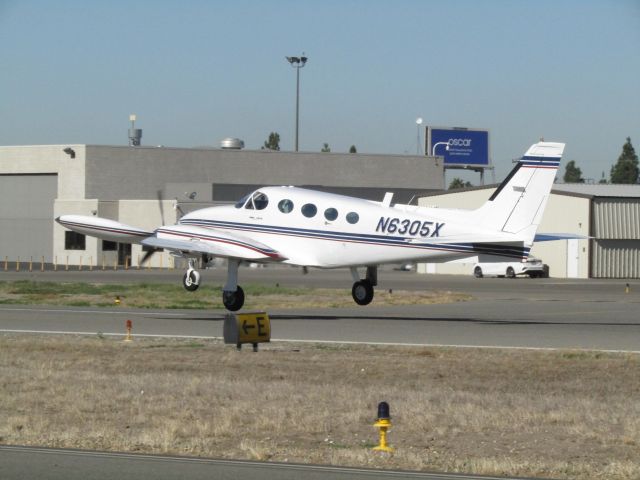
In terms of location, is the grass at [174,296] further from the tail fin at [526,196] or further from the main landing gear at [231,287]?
the tail fin at [526,196]

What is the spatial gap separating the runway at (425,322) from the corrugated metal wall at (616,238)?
27545mm

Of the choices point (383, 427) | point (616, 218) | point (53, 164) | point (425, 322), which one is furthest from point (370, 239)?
point (53, 164)

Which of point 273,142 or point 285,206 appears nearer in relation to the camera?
point 285,206

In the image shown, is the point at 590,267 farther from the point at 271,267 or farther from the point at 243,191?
the point at 243,191

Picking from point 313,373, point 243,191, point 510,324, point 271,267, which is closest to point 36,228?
point 243,191

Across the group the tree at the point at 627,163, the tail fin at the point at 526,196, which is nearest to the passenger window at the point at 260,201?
the tail fin at the point at 526,196

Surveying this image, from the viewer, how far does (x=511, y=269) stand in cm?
7469

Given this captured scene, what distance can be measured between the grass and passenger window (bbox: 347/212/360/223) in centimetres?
1025

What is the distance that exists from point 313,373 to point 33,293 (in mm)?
29939

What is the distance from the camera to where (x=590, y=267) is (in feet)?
245

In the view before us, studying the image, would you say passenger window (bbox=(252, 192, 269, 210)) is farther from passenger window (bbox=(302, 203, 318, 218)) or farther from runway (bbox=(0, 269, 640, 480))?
runway (bbox=(0, 269, 640, 480))

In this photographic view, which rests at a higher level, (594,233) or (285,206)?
(594,233)

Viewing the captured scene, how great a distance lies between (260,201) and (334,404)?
17.0m

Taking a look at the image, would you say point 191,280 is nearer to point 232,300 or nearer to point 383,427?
point 232,300
